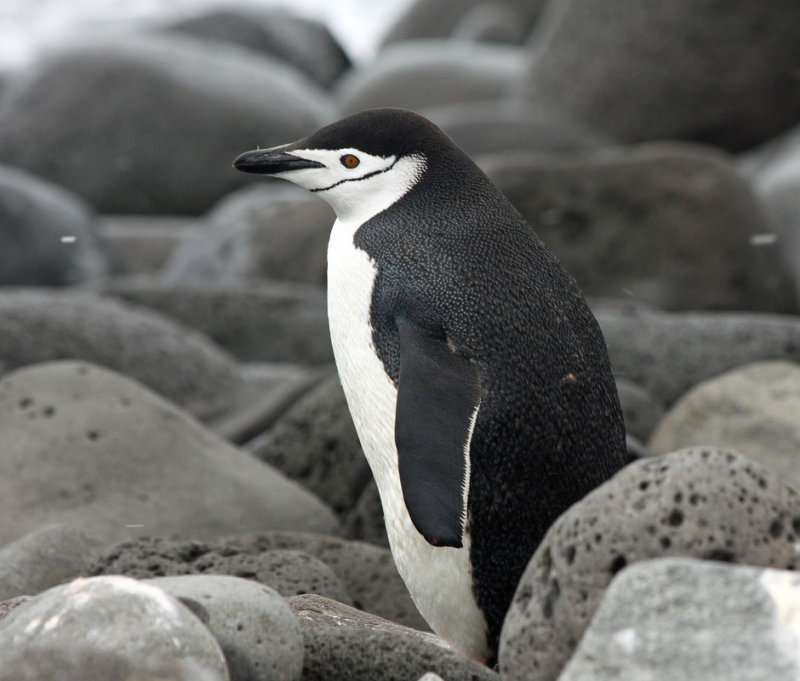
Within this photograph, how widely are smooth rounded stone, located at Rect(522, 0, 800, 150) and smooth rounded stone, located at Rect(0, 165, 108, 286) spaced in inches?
154

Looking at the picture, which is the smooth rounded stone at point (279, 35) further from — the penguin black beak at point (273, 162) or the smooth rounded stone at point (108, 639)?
the smooth rounded stone at point (108, 639)

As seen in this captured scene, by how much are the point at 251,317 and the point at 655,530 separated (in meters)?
5.26

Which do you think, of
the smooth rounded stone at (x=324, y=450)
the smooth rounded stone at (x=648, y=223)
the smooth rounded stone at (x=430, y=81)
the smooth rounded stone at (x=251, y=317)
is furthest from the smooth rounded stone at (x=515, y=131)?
the smooth rounded stone at (x=324, y=450)

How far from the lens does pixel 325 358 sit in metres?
7.06

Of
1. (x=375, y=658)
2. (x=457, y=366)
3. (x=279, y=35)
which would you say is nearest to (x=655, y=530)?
(x=375, y=658)

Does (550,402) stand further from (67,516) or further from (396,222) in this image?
(67,516)

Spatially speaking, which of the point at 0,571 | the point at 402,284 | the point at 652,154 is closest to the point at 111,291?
the point at 652,154

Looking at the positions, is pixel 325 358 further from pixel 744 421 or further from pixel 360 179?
pixel 360 179

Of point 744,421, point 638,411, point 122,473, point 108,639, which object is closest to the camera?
point 108,639

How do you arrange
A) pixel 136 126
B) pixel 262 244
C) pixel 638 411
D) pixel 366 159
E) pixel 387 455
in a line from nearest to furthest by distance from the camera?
1. pixel 387 455
2. pixel 366 159
3. pixel 638 411
4. pixel 262 244
5. pixel 136 126

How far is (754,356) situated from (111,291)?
345 centimetres

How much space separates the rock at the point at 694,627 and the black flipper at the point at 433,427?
2.07 ft

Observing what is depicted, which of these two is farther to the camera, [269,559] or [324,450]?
[324,450]

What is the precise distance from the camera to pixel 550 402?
8.70 feet
